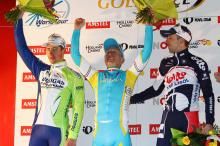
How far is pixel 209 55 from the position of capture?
13.6ft

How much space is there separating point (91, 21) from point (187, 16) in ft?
3.04

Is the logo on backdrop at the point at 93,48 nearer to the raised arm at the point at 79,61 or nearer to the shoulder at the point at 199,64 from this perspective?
the raised arm at the point at 79,61

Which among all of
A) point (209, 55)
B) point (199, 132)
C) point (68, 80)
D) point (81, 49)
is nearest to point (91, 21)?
point (81, 49)

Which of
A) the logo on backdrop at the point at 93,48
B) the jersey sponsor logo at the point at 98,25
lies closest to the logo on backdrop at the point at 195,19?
the jersey sponsor logo at the point at 98,25

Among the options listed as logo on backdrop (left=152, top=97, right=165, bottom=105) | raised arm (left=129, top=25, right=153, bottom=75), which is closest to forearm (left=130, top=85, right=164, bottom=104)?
logo on backdrop (left=152, top=97, right=165, bottom=105)

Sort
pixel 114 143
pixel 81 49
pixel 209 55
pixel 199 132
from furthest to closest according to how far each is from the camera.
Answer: pixel 81 49 → pixel 209 55 → pixel 114 143 → pixel 199 132

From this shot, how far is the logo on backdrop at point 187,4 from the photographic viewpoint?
4301mm

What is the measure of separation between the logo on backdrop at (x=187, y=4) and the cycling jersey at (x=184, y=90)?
684 mm

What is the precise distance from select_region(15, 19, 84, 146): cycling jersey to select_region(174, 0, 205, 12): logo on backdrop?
1.19 m

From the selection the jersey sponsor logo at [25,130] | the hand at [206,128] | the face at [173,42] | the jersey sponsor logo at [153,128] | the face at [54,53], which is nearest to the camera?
the hand at [206,128]

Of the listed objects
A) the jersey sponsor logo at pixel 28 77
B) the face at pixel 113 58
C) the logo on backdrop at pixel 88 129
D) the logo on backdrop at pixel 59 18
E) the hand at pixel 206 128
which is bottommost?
the logo on backdrop at pixel 88 129

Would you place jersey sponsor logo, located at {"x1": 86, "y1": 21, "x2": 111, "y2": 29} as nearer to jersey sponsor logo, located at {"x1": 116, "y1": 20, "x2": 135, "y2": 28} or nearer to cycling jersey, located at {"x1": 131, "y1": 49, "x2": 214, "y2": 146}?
jersey sponsor logo, located at {"x1": 116, "y1": 20, "x2": 135, "y2": 28}

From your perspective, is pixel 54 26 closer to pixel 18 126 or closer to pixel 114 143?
pixel 18 126

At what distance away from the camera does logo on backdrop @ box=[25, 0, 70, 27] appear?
179 inches
